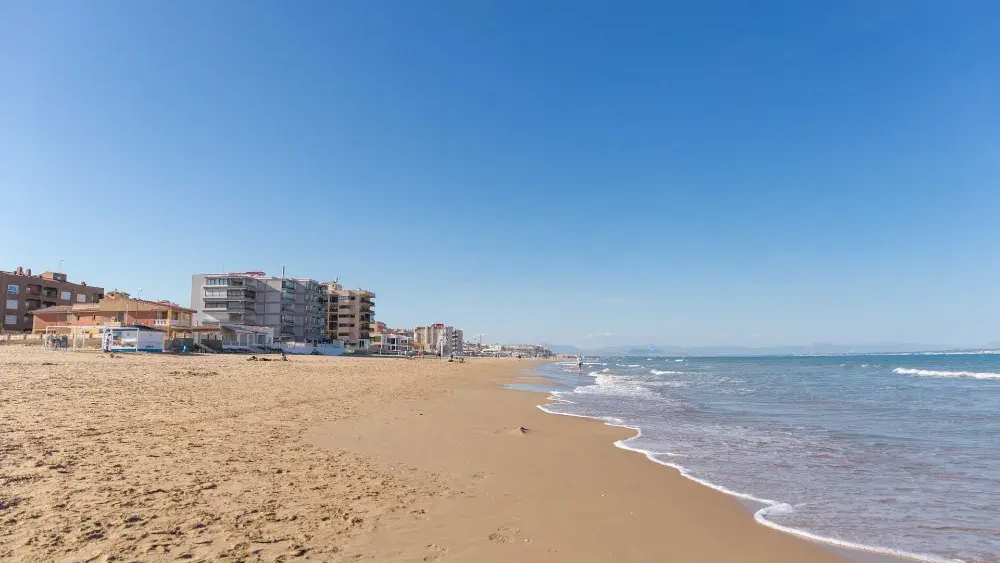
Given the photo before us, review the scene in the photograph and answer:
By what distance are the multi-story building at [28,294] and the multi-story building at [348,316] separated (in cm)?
4232

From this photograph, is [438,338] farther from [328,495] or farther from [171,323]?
[328,495]

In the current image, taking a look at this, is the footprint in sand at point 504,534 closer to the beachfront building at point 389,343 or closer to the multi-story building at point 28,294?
the multi-story building at point 28,294

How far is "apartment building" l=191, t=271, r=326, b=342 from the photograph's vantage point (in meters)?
87.9

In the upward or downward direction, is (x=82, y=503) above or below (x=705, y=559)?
above

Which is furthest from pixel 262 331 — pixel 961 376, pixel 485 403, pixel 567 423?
pixel 961 376

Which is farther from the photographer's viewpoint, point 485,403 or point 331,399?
point 485,403

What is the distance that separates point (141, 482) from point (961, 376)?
61379 millimetres

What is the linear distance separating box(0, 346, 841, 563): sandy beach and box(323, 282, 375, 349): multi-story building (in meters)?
103

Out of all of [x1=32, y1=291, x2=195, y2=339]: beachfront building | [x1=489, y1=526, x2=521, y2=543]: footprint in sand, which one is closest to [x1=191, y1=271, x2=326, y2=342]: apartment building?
[x1=32, y1=291, x2=195, y2=339]: beachfront building

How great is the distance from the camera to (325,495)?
6.47 metres

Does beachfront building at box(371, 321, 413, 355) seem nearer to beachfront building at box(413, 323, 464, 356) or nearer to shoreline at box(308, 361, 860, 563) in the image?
beachfront building at box(413, 323, 464, 356)

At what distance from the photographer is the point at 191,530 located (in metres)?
4.98

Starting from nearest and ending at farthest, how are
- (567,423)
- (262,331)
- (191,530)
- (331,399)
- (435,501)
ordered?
(191,530)
(435,501)
(567,423)
(331,399)
(262,331)

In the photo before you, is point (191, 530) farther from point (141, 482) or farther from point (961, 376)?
point (961, 376)
